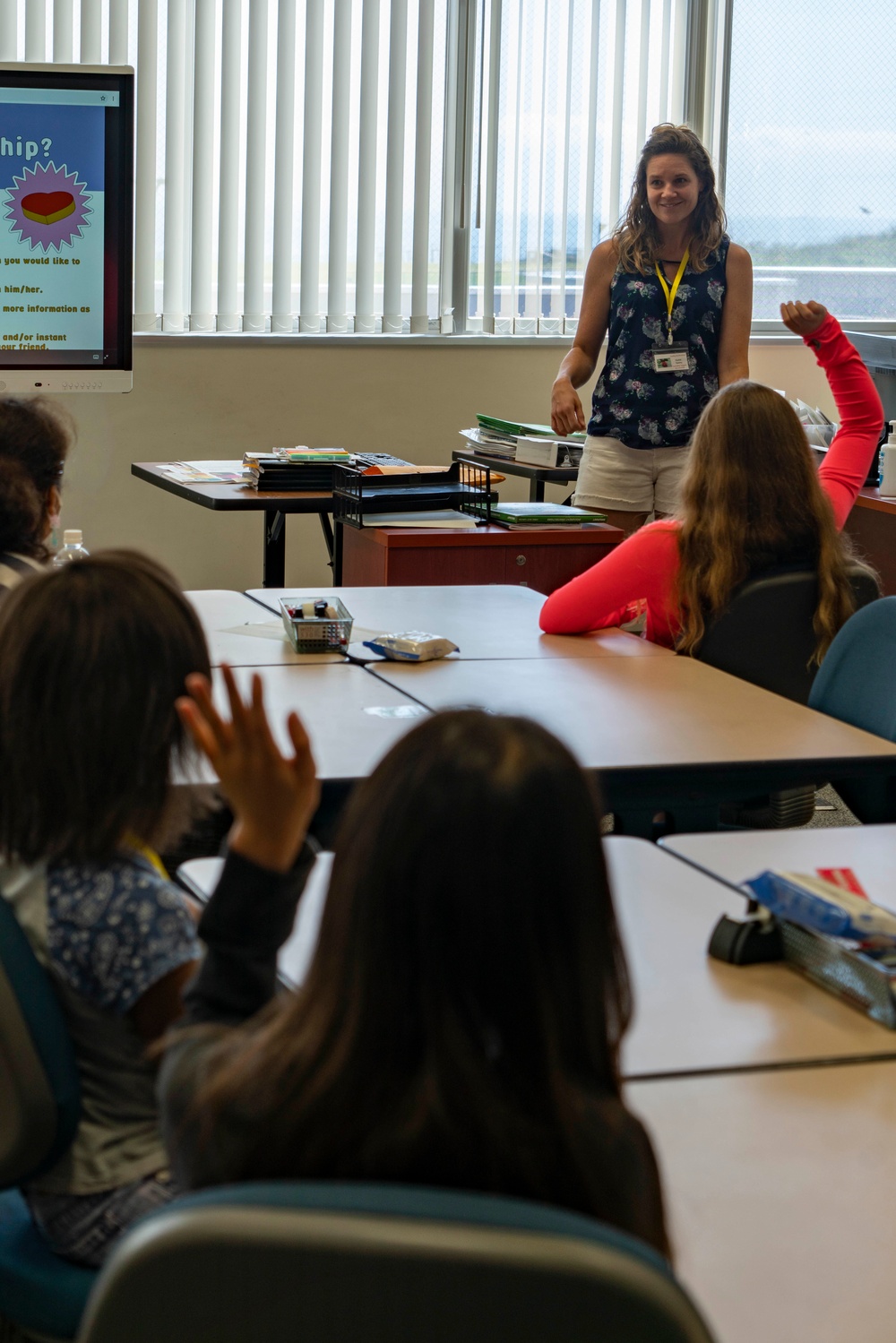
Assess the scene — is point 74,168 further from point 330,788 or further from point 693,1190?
point 693,1190

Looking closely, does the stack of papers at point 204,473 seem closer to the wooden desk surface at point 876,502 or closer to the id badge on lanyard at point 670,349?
the id badge on lanyard at point 670,349

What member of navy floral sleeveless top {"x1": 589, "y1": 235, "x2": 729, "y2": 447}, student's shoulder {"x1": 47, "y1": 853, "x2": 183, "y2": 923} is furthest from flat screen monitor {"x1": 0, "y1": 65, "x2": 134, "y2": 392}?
student's shoulder {"x1": 47, "y1": 853, "x2": 183, "y2": 923}

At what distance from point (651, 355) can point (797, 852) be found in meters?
2.50

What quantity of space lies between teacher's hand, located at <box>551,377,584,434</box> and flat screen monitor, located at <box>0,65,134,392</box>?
3.67 feet

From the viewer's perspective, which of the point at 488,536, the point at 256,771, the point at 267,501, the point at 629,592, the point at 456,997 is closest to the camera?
the point at 456,997

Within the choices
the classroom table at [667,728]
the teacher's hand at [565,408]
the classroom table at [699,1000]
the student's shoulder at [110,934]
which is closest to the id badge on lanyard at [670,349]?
the teacher's hand at [565,408]

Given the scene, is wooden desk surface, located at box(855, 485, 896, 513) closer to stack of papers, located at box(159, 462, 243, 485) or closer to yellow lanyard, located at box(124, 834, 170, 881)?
stack of papers, located at box(159, 462, 243, 485)

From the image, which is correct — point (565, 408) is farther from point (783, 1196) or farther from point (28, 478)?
point (783, 1196)

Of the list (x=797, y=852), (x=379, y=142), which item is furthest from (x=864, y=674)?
(x=379, y=142)

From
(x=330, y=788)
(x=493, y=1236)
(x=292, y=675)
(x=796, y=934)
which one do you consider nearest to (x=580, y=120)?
(x=292, y=675)

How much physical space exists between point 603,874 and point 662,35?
5444 millimetres

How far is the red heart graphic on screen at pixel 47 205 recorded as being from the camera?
12.4 feet

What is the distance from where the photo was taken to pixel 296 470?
3963 millimetres

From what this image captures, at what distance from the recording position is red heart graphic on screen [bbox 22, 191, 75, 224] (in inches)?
149
